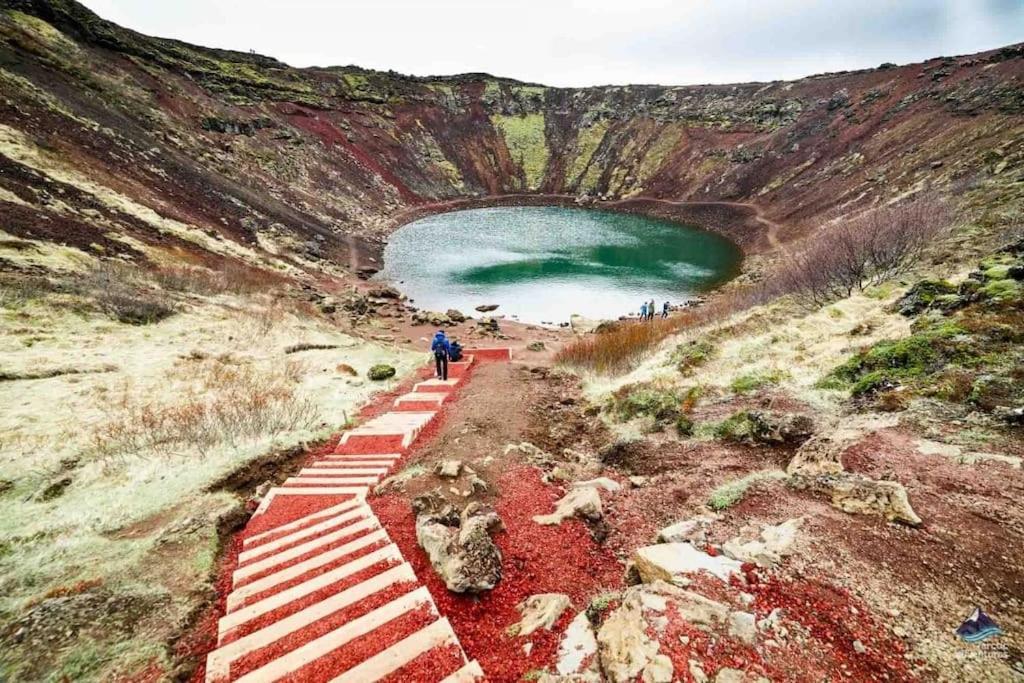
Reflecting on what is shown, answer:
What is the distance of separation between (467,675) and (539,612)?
3.54 ft

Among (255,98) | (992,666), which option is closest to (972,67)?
(992,666)

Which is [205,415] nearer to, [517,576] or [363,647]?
[363,647]

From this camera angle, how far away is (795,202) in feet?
188

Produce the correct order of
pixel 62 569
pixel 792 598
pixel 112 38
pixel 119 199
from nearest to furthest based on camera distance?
pixel 792 598, pixel 62 569, pixel 119 199, pixel 112 38

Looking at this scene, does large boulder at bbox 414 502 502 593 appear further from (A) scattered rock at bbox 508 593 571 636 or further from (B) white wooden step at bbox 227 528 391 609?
(B) white wooden step at bbox 227 528 391 609

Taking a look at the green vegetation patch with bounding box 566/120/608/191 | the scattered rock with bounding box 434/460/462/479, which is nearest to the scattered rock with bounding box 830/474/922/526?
the scattered rock with bounding box 434/460/462/479

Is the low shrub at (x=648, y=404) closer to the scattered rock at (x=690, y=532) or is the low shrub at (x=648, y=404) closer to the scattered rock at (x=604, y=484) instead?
the scattered rock at (x=604, y=484)

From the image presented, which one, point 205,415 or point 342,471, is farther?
point 205,415

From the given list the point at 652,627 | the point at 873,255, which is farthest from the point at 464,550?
the point at 873,255

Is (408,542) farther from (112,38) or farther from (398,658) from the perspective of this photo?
(112,38)

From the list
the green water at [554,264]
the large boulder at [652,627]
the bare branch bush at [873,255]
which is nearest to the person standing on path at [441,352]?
the large boulder at [652,627]

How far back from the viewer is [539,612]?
15.5ft

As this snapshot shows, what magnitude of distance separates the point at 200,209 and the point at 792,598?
44049mm

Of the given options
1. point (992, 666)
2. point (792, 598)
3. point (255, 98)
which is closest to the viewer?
point (992, 666)
